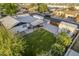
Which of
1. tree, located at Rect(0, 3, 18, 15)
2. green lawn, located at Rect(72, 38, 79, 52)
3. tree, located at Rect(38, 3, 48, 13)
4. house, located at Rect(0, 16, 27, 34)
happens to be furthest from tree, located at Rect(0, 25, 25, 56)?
green lawn, located at Rect(72, 38, 79, 52)

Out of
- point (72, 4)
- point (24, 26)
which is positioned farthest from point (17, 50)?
point (72, 4)

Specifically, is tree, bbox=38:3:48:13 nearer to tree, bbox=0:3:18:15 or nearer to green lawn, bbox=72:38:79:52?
tree, bbox=0:3:18:15

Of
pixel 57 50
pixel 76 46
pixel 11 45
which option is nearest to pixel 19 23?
pixel 11 45

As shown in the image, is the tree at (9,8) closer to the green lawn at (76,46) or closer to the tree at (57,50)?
the tree at (57,50)

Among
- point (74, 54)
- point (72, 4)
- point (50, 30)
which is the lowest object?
point (74, 54)

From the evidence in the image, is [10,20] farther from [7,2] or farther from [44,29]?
[44,29]

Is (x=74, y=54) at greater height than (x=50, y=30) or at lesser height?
lesser

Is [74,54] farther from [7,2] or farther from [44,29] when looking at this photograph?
[7,2]
